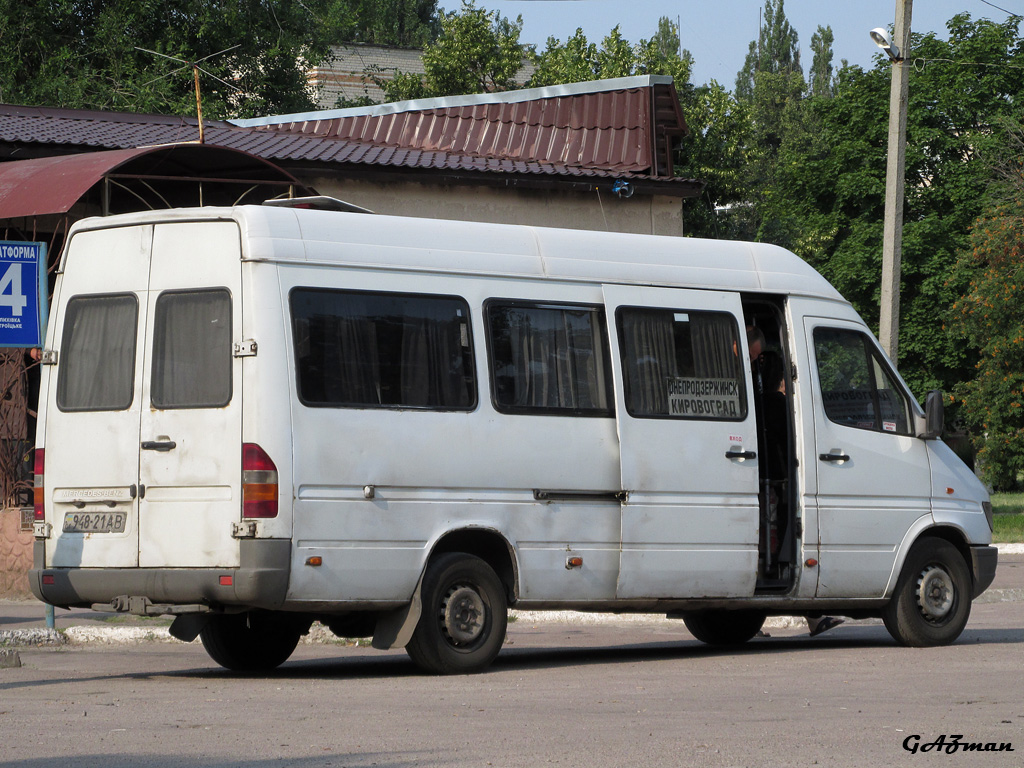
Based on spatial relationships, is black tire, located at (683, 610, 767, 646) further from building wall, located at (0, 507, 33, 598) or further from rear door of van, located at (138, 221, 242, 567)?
building wall, located at (0, 507, 33, 598)

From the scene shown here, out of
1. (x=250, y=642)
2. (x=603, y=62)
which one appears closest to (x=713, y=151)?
(x=603, y=62)

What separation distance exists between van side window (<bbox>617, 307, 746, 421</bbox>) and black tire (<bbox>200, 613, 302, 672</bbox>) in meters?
2.65

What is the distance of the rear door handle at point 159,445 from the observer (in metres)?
8.73

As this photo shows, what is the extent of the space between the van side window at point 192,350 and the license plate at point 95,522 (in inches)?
26.7

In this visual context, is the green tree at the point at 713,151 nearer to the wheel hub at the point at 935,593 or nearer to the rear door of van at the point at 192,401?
the wheel hub at the point at 935,593

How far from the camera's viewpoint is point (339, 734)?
6.67 metres

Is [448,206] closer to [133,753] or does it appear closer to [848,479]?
[848,479]

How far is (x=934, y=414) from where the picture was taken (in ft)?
36.3

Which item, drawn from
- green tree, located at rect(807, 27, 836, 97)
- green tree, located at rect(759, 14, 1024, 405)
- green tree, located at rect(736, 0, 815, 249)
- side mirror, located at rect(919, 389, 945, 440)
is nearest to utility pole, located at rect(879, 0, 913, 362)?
side mirror, located at rect(919, 389, 945, 440)

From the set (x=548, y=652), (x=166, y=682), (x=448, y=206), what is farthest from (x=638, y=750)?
(x=448, y=206)

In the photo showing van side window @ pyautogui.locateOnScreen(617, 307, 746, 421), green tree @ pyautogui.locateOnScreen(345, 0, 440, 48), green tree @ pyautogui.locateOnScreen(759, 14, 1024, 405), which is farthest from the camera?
green tree @ pyautogui.locateOnScreen(345, 0, 440, 48)

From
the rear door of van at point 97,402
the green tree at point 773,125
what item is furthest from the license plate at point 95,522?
the green tree at point 773,125

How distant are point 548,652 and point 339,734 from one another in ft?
16.1

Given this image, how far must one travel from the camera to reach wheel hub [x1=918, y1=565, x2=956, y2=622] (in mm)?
11156
